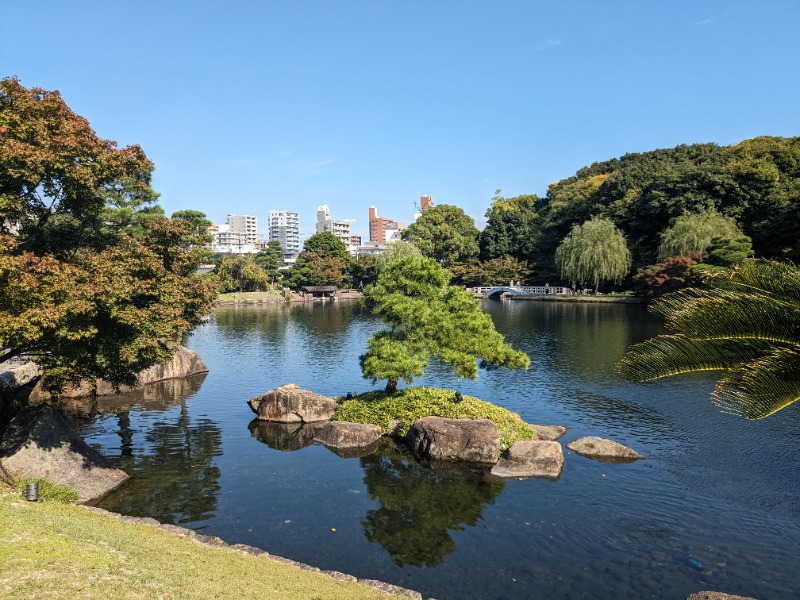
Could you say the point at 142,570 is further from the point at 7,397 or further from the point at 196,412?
the point at 196,412

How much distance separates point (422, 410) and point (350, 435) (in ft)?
12.0

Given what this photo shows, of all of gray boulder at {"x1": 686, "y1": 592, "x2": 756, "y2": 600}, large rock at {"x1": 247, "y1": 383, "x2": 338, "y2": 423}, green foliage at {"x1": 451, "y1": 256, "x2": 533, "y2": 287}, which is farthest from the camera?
green foliage at {"x1": 451, "y1": 256, "x2": 533, "y2": 287}

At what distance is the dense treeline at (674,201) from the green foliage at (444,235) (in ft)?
17.6

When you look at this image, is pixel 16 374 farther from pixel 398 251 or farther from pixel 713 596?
pixel 398 251

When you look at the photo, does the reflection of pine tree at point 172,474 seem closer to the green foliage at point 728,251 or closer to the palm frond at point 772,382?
the palm frond at point 772,382

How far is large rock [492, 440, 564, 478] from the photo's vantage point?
76.0ft

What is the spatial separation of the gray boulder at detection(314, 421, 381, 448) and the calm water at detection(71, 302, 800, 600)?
1013 millimetres

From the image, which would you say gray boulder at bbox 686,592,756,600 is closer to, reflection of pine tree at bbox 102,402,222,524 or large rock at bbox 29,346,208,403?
reflection of pine tree at bbox 102,402,222,524

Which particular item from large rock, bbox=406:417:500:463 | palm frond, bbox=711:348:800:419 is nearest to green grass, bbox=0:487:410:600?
palm frond, bbox=711:348:800:419

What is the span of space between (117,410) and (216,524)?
18.0m

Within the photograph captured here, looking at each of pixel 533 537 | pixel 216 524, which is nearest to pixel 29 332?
pixel 216 524

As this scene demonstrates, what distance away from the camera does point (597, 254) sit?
91.8 metres

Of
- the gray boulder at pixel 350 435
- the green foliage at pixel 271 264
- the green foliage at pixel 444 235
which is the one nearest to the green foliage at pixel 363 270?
the green foliage at pixel 444 235

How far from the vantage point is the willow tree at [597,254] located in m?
91.6
